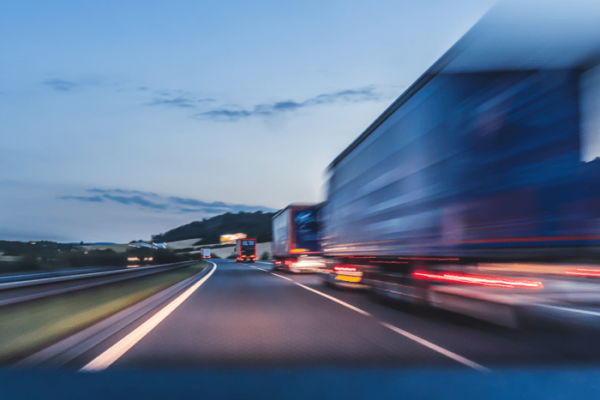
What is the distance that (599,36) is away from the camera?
5.77 metres

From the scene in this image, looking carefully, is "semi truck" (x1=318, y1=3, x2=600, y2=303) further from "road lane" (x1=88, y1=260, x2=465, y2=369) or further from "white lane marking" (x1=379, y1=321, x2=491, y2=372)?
"road lane" (x1=88, y1=260, x2=465, y2=369)

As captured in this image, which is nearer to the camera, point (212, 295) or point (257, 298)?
point (257, 298)

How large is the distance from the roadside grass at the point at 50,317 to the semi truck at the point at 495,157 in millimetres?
6257

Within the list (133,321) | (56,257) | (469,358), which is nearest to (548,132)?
(469,358)

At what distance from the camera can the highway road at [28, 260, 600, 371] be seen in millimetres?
6547

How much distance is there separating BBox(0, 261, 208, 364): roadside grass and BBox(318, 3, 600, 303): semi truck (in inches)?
246

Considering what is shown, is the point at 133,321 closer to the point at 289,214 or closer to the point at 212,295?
the point at 212,295

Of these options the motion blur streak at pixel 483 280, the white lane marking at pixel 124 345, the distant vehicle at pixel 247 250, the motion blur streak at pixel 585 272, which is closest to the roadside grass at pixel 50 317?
the white lane marking at pixel 124 345

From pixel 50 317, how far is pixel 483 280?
780cm

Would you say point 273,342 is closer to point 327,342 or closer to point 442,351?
point 327,342

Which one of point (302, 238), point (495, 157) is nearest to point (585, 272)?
point (495, 157)

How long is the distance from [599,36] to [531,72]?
94 centimetres

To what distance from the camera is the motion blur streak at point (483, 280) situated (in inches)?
278

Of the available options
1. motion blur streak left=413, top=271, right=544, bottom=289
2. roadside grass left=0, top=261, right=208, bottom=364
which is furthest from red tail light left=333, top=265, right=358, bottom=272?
roadside grass left=0, top=261, right=208, bottom=364
